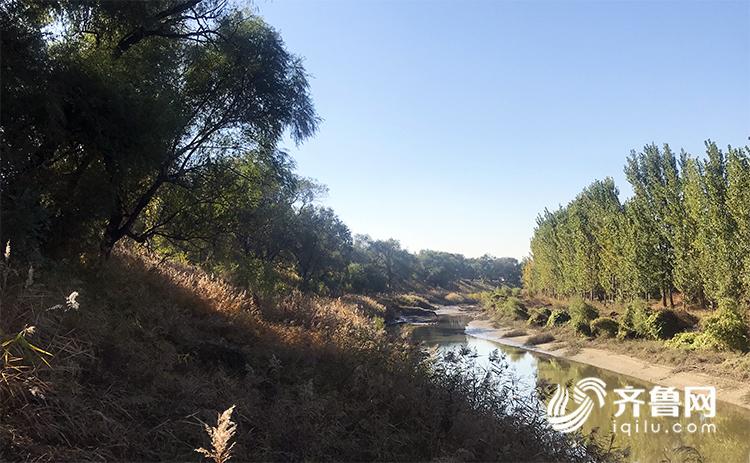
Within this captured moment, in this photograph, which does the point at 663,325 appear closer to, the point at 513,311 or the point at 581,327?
the point at 581,327

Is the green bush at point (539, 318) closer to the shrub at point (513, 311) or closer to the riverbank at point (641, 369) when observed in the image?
the riverbank at point (641, 369)

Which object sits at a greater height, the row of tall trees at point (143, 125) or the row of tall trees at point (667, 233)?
the row of tall trees at point (667, 233)

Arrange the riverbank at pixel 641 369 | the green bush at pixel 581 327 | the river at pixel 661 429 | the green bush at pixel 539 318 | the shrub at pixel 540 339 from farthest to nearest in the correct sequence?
1. the green bush at pixel 539 318
2. the shrub at pixel 540 339
3. the green bush at pixel 581 327
4. the riverbank at pixel 641 369
5. the river at pixel 661 429

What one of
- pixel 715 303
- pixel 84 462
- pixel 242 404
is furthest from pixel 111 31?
pixel 715 303

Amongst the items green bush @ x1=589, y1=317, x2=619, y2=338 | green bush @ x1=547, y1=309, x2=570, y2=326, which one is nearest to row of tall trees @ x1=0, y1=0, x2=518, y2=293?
green bush @ x1=589, y1=317, x2=619, y2=338

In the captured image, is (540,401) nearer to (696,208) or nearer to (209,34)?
(209,34)

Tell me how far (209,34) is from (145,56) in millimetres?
2012

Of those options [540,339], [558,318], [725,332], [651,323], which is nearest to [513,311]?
[558,318]

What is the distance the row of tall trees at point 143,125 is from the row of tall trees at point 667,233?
2539cm

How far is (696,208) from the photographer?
1144 inches

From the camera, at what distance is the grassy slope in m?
4.18

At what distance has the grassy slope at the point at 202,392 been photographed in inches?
165

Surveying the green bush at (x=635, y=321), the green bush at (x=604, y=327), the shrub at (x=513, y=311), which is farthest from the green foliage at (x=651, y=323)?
the shrub at (x=513, y=311)

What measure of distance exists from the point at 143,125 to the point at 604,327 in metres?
33.4
